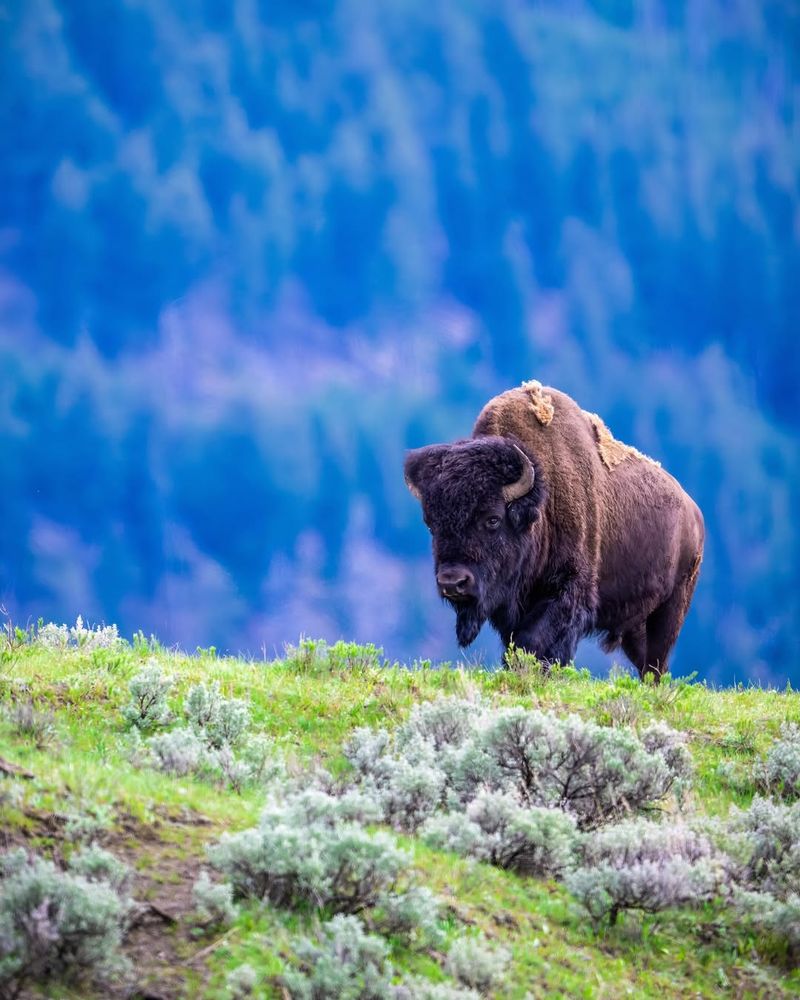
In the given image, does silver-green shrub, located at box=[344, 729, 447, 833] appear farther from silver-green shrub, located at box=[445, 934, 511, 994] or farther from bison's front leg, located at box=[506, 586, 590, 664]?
bison's front leg, located at box=[506, 586, 590, 664]

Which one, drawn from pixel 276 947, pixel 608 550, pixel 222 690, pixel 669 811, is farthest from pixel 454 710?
pixel 608 550

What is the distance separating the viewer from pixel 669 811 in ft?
20.2

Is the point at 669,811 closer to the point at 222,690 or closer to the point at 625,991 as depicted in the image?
the point at 625,991

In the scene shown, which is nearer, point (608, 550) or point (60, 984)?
point (60, 984)

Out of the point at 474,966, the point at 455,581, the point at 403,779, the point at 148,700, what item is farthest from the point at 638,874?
the point at 455,581

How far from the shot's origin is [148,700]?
6.98 meters

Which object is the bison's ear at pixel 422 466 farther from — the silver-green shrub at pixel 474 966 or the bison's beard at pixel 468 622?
the silver-green shrub at pixel 474 966

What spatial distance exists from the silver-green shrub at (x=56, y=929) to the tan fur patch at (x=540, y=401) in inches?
379

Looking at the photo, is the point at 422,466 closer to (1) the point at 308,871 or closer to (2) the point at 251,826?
(2) the point at 251,826

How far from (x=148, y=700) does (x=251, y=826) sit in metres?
2.60

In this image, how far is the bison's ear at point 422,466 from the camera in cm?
1081

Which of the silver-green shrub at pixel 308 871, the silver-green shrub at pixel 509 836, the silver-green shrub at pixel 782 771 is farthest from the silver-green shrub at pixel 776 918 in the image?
the silver-green shrub at pixel 782 771

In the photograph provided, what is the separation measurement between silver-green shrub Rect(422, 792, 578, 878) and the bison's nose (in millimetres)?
5356

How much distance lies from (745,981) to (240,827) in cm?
218
